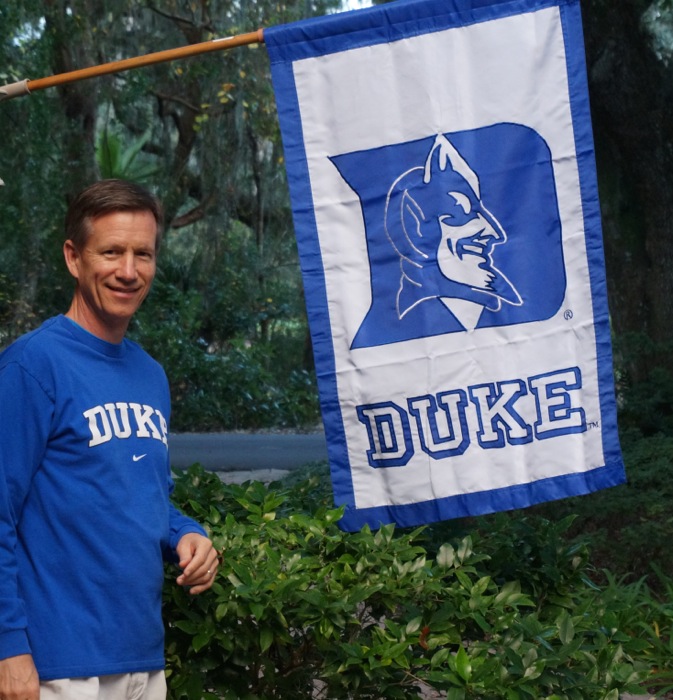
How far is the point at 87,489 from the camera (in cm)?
229

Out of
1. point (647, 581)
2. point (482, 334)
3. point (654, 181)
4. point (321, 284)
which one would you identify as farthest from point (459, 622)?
point (654, 181)

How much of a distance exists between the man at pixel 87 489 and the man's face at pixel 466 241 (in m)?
1.14

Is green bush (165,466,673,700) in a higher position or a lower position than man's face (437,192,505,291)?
lower

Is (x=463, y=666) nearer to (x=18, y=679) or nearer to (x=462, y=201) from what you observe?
(x=18, y=679)

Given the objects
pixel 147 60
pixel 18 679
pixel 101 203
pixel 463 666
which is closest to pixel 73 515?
pixel 18 679

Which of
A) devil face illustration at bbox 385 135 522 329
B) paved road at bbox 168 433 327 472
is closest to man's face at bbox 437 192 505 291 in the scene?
devil face illustration at bbox 385 135 522 329

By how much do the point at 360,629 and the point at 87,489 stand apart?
109 cm

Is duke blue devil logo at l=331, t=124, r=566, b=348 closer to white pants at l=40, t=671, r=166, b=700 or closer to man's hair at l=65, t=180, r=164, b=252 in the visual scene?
man's hair at l=65, t=180, r=164, b=252

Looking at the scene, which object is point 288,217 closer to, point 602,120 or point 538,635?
point 602,120

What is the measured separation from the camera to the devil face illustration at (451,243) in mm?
3336

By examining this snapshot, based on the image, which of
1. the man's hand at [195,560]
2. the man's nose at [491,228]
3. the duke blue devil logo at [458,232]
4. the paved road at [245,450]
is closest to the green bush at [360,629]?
the man's hand at [195,560]

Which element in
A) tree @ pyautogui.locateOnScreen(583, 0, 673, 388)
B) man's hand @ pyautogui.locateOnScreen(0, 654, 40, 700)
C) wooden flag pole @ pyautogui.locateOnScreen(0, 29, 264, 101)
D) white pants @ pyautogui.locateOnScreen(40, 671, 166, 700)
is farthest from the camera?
tree @ pyautogui.locateOnScreen(583, 0, 673, 388)

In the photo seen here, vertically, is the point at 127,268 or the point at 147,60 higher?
the point at 147,60

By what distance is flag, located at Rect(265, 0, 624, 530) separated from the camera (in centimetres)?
334
